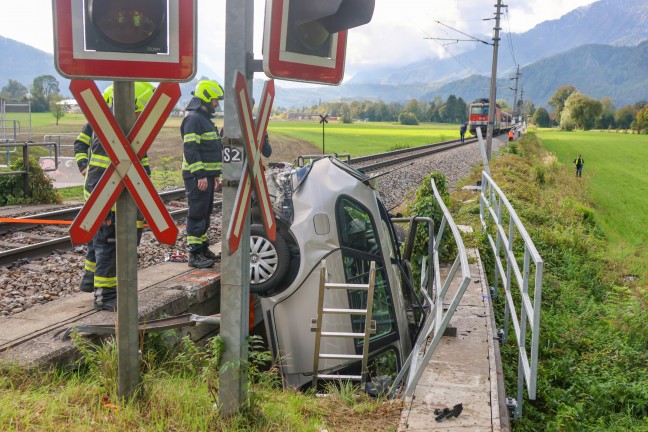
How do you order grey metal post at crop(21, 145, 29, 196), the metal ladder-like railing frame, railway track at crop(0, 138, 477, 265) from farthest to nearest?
grey metal post at crop(21, 145, 29, 196) < railway track at crop(0, 138, 477, 265) < the metal ladder-like railing frame

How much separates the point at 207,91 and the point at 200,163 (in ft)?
2.58

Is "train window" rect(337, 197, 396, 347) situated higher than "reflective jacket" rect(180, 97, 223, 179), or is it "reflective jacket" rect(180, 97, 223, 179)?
"reflective jacket" rect(180, 97, 223, 179)

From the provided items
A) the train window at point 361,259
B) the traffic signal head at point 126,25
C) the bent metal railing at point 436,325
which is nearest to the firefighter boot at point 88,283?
the train window at point 361,259

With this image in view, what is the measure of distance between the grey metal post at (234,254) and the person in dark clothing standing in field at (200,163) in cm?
349

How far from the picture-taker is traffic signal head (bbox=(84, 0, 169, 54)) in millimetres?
3197

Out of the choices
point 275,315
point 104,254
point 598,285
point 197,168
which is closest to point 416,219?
point 275,315

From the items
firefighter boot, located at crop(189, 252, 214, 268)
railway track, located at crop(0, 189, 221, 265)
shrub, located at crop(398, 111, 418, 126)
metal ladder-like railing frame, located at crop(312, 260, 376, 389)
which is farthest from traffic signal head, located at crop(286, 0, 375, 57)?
shrub, located at crop(398, 111, 418, 126)

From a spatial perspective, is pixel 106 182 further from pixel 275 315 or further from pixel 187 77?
pixel 275 315

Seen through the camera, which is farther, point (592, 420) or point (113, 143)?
point (592, 420)

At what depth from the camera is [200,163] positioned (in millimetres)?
7133

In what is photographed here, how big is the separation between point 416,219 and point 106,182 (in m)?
3.96

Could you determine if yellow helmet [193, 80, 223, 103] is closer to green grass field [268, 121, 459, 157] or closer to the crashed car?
the crashed car

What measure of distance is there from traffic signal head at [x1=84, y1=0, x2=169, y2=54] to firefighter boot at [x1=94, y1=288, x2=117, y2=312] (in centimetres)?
267

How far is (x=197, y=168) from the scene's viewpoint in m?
7.11
